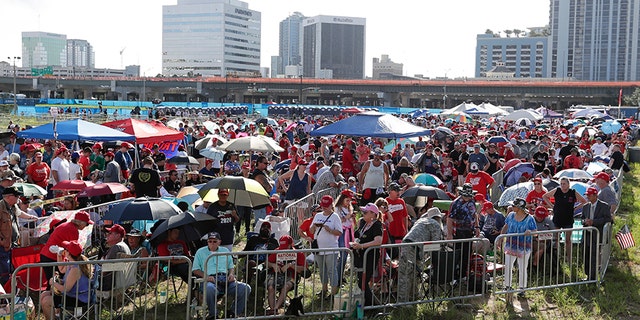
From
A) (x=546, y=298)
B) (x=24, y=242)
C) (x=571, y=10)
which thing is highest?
(x=571, y=10)

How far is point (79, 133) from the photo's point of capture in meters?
15.9

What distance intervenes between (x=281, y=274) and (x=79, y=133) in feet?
29.2

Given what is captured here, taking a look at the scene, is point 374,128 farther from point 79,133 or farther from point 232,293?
point 232,293

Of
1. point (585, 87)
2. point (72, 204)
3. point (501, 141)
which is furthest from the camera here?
point (585, 87)

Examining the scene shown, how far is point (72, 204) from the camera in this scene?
37.1 ft

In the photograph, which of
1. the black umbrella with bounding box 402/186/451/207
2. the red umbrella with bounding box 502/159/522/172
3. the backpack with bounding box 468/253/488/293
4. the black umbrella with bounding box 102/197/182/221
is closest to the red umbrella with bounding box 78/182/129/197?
the black umbrella with bounding box 102/197/182/221

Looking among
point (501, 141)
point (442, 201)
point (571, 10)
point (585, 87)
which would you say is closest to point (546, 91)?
point (585, 87)

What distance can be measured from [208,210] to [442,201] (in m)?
4.03

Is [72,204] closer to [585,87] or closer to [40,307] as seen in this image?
[40,307]

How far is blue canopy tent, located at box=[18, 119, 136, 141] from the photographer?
51.9 ft

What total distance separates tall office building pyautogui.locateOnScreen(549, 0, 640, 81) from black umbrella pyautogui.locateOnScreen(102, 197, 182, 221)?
7468 inches

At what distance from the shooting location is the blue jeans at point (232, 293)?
821 cm

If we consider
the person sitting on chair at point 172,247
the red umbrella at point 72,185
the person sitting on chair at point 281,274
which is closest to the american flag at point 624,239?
the person sitting on chair at point 281,274

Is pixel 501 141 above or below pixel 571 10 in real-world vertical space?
below
